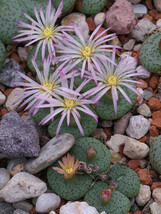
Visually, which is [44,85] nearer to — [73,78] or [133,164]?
[73,78]

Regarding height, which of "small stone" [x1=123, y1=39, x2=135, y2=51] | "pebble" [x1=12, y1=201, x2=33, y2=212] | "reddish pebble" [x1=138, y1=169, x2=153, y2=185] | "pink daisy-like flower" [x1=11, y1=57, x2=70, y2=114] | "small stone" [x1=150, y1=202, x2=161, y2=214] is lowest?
"small stone" [x1=150, y1=202, x2=161, y2=214]

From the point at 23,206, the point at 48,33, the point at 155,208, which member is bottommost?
the point at 155,208

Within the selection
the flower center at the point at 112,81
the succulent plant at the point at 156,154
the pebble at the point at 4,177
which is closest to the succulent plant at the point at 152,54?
the flower center at the point at 112,81

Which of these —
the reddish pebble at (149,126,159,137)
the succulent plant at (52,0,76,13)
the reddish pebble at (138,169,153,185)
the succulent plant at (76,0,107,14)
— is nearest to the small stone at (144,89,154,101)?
the reddish pebble at (149,126,159,137)

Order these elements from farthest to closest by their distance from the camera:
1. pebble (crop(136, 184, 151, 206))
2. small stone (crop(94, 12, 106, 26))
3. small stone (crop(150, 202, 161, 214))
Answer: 1. small stone (crop(94, 12, 106, 26))
2. pebble (crop(136, 184, 151, 206))
3. small stone (crop(150, 202, 161, 214))

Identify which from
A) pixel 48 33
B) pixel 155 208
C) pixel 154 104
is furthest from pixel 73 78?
pixel 155 208

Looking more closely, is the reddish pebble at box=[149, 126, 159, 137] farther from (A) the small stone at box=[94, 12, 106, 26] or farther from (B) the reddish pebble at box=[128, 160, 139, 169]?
(A) the small stone at box=[94, 12, 106, 26]

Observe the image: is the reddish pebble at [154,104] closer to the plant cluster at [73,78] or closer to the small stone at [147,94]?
the small stone at [147,94]

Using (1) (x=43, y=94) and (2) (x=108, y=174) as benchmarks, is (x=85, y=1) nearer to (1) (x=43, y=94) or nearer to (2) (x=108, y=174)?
(1) (x=43, y=94)
